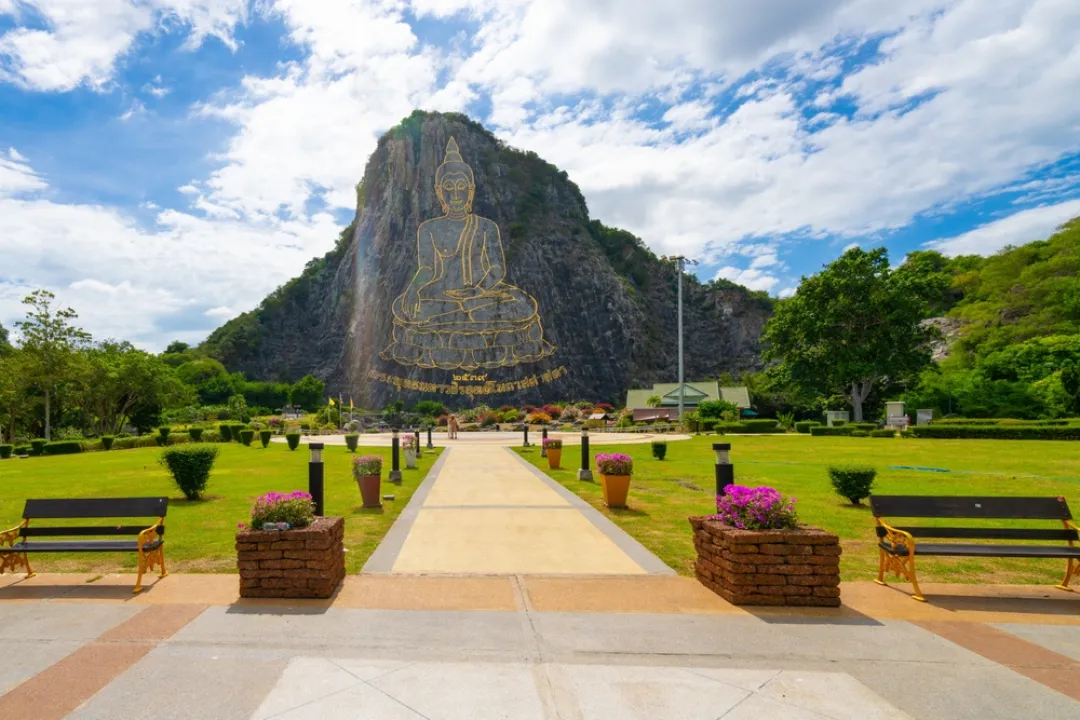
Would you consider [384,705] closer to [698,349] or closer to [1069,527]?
[1069,527]

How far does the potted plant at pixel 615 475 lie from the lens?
10414 mm

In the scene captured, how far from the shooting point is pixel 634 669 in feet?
12.4

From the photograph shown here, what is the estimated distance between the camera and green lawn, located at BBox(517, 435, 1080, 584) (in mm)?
6848

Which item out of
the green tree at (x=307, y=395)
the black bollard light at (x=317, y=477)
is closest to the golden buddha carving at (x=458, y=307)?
the green tree at (x=307, y=395)

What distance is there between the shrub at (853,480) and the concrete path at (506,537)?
4.89 m

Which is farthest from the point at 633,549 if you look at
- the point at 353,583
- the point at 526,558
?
the point at 353,583

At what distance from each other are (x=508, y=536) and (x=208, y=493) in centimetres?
823

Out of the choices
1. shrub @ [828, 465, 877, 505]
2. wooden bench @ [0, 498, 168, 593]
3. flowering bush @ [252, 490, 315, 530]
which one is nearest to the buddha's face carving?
shrub @ [828, 465, 877, 505]

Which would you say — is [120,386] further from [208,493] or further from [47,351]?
[208,493]

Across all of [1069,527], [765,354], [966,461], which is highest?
[765,354]

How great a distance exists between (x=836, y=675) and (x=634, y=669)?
1.32 m

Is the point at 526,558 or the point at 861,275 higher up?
the point at 861,275

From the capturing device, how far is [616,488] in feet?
34.3

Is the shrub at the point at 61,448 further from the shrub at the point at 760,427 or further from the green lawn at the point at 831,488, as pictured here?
the shrub at the point at 760,427
